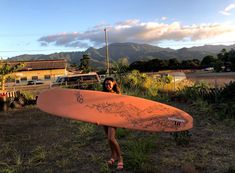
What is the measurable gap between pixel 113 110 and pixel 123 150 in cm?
98

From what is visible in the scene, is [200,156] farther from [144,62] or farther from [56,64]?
[144,62]

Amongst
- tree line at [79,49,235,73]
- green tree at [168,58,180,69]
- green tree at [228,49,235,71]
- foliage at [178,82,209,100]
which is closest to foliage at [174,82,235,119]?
foliage at [178,82,209,100]

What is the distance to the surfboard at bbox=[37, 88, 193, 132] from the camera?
5.52 metres

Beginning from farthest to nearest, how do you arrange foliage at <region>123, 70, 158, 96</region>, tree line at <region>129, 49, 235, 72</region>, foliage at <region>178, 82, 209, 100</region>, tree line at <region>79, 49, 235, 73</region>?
tree line at <region>129, 49, 235, 72</region> → tree line at <region>79, 49, 235, 73</region> → foliage at <region>123, 70, 158, 96</region> → foliage at <region>178, 82, 209, 100</region>

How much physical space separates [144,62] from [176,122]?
58130mm

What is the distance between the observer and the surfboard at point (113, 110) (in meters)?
5.52

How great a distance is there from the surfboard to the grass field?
0.51m

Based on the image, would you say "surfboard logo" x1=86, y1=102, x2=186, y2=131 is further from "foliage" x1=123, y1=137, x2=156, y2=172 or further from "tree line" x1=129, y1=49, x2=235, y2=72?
"tree line" x1=129, y1=49, x2=235, y2=72

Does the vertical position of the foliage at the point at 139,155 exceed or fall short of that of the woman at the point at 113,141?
it falls short

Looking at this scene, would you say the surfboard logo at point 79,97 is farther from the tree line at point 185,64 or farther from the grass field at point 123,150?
the tree line at point 185,64

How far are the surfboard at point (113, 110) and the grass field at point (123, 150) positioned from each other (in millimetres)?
512

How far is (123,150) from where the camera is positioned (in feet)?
20.2

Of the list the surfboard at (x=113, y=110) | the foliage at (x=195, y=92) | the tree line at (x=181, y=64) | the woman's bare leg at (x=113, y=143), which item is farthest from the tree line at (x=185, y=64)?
the woman's bare leg at (x=113, y=143)

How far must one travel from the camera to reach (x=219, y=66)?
5253 cm
